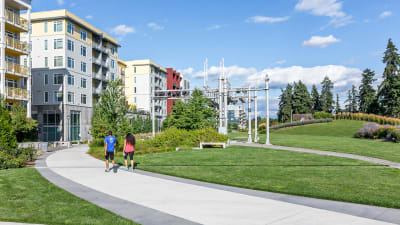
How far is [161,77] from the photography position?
8862 centimetres

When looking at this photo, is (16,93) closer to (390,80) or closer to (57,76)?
(57,76)

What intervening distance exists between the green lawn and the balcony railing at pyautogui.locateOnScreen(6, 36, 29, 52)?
28.7 meters

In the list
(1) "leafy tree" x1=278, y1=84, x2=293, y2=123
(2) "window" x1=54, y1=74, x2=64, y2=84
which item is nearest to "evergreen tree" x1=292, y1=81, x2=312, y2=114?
(1) "leafy tree" x1=278, y1=84, x2=293, y2=123

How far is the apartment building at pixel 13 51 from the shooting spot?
3184 cm

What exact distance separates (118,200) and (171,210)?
1.75 m

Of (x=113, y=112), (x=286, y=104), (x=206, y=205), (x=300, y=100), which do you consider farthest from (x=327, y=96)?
(x=206, y=205)

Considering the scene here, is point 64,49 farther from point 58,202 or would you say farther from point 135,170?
point 58,202

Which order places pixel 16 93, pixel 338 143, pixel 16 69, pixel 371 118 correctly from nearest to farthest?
pixel 338 143 → pixel 16 93 → pixel 16 69 → pixel 371 118

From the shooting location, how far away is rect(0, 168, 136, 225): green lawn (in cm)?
601

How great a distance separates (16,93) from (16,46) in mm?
5179

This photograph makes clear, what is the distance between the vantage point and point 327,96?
100m

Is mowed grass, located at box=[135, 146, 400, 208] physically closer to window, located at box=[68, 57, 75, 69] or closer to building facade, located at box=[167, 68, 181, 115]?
window, located at box=[68, 57, 75, 69]

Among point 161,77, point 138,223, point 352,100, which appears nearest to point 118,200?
point 138,223

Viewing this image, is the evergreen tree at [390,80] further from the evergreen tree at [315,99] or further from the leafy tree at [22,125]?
the leafy tree at [22,125]
